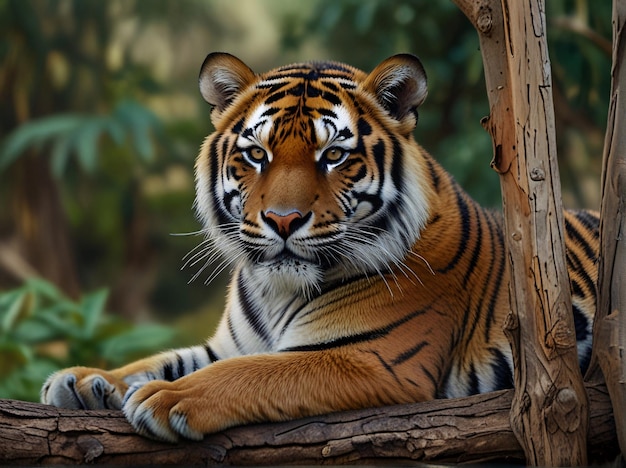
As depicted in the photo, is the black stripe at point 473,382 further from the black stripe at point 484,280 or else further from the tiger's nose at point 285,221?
the tiger's nose at point 285,221

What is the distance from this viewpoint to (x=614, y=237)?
232cm

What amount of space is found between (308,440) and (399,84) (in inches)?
46.4

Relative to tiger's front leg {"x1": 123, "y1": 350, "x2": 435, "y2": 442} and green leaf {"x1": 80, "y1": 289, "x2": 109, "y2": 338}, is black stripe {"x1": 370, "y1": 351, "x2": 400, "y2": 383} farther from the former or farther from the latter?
green leaf {"x1": 80, "y1": 289, "x2": 109, "y2": 338}

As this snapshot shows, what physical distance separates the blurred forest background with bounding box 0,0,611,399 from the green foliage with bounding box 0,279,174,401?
130 cm

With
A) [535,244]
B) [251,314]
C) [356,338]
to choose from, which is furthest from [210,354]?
[535,244]

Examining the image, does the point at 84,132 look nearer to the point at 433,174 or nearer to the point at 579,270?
the point at 433,174

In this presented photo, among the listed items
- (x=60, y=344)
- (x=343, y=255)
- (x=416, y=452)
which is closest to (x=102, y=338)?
(x=60, y=344)

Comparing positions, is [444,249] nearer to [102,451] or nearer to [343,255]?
[343,255]

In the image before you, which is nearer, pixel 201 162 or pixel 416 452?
pixel 416 452

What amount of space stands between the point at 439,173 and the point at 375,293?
1.86 ft

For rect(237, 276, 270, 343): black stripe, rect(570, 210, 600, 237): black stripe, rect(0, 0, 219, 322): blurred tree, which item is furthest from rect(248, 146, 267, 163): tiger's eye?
rect(0, 0, 219, 322): blurred tree

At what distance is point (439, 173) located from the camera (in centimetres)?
295

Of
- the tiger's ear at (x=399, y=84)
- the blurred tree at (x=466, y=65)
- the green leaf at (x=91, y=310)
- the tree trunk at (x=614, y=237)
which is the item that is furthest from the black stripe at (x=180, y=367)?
the blurred tree at (x=466, y=65)

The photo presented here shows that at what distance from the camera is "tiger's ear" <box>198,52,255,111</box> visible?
2805 millimetres
